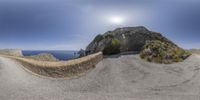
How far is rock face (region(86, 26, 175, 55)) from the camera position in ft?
151

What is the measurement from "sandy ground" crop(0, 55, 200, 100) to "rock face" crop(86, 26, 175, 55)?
13.8m

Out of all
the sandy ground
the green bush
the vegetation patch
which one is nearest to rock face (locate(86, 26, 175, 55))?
the green bush

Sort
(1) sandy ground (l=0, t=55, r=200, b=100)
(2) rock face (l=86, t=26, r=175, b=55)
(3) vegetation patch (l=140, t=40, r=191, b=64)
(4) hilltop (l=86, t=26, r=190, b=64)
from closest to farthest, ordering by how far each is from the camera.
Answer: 1. (1) sandy ground (l=0, t=55, r=200, b=100)
2. (3) vegetation patch (l=140, t=40, r=191, b=64)
3. (4) hilltop (l=86, t=26, r=190, b=64)
4. (2) rock face (l=86, t=26, r=175, b=55)

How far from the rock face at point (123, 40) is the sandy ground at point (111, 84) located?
13818 mm

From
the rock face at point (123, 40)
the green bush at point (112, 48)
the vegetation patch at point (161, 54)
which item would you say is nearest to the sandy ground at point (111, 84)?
the vegetation patch at point (161, 54)

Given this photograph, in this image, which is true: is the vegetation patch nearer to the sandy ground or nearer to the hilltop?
the hilltop

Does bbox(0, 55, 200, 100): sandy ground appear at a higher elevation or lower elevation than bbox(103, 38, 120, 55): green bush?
lower

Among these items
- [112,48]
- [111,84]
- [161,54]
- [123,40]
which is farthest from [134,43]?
[111,84]

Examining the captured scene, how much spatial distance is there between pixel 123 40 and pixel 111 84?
25106 mm

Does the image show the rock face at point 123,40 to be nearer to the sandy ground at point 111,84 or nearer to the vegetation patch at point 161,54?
the vegetation patch at point 161,54

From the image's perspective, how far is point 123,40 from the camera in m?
49.0

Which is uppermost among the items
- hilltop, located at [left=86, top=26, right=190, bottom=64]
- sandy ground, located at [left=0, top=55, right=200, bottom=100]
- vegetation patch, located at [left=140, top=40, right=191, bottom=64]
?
hilltop, located at [left=86, top=26, right=190, bottom=64]

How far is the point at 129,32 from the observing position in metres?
50.8

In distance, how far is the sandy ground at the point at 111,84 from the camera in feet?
65.0
